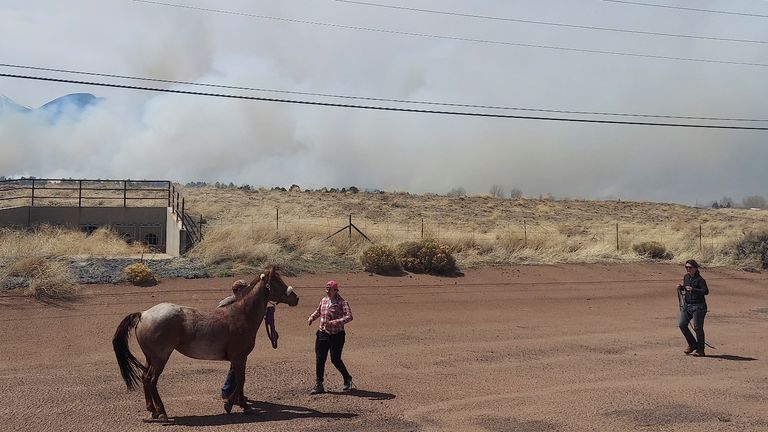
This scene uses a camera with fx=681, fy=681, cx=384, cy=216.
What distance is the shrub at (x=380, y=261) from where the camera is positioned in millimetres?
22828

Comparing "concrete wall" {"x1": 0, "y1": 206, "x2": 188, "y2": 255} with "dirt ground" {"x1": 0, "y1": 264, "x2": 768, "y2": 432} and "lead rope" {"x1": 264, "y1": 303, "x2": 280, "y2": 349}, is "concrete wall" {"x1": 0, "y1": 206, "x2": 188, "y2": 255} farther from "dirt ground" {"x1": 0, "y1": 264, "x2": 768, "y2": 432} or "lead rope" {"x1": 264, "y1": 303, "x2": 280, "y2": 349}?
"lead rope" {"x1": 264, "y1": 303, "x2": 280, "y2": 349}

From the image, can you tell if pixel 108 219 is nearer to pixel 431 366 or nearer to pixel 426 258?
pixel 426 258

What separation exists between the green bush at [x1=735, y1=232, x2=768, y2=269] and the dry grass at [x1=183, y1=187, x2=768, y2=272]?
21.9 inches

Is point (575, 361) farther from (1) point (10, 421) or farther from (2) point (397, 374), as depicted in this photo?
(1) point (10, 421)

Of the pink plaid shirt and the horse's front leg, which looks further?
the pink plaid shirt

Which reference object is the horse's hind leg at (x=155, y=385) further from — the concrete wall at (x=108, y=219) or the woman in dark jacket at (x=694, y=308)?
Result: the concrete wall at (x=108, y=219)

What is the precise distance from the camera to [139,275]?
19.1m

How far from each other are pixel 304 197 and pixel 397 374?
43361mm

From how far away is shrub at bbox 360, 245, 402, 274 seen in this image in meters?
22.8

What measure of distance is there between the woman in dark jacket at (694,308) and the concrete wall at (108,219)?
70.7 feet

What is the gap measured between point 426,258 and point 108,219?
1551cm

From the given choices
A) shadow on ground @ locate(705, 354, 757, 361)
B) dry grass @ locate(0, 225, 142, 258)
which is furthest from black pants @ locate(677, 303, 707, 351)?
dry grass @ locate(0, 225, 142, 258)

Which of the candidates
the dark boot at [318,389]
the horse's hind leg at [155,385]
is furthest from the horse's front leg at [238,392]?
the dark boot at [318,389]

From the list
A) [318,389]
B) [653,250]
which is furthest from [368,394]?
[653,250]
